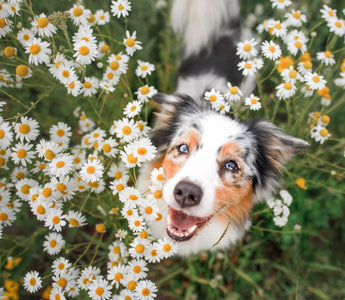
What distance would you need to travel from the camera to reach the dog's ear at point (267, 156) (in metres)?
2.10

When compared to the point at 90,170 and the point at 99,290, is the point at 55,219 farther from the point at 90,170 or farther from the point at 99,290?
the point at 99,290

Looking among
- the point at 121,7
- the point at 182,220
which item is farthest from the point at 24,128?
the point at 182,220

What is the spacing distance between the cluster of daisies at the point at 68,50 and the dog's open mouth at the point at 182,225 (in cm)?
100

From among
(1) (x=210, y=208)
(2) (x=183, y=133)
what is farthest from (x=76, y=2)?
(1) (x=210, y=208)

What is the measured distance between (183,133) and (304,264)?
207 cm

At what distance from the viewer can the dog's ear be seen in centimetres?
210

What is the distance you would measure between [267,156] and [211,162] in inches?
23.3

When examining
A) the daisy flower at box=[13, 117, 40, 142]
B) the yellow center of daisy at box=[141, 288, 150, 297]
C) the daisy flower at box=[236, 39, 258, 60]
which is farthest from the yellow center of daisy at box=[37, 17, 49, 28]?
the yellow center of daisy at box=[141, 288, 150, 297]

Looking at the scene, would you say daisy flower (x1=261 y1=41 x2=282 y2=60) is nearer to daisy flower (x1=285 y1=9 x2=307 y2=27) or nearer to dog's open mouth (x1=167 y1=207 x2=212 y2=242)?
daisy flower (x1=285 y1=9 x2=307 y2=27)

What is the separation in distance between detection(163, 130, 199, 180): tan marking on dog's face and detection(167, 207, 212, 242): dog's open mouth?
0.28 metres

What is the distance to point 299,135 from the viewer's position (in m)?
2.56

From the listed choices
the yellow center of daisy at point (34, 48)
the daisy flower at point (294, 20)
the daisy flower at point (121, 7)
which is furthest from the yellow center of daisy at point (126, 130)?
the daisy flower at point (294, 20)

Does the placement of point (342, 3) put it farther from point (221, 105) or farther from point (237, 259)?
point (237, 259)

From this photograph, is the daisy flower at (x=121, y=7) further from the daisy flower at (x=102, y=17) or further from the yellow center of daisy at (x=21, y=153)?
the yellow center of daisy at (x=21, y=153)
